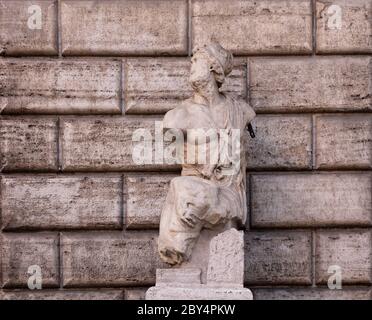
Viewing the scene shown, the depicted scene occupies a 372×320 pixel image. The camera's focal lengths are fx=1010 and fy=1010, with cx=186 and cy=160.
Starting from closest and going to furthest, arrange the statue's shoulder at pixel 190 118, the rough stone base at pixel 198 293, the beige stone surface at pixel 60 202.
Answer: the rough stone base at pixel 198 293 → the statue's shoulder at pixel 190 118 → the beige stone surface at pixel 60 202

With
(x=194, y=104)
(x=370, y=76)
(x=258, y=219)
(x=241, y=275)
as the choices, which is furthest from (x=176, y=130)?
(x=370, y=76)

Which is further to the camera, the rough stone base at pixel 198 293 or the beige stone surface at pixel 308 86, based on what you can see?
the beige stone surface at pixel 308 86

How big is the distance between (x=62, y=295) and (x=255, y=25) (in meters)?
2.39

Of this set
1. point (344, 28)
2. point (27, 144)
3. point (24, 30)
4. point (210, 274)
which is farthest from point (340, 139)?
point (24, 30)

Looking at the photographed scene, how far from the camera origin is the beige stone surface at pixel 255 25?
7.28m

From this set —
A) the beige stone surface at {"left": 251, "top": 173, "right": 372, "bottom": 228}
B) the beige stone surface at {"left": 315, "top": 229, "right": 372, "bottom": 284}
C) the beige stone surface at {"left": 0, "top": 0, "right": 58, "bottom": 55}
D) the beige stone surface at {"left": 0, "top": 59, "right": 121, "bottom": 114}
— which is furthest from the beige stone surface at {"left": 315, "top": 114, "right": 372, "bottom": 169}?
the beige stone surface at {"left": 0, "top": 0, "right": 58, "bottom": 55}

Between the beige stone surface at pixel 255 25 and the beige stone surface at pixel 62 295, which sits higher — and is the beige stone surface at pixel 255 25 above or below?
above

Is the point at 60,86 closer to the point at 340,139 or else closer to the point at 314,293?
the point at 340,139

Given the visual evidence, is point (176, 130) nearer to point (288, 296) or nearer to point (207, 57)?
point (207, 57)

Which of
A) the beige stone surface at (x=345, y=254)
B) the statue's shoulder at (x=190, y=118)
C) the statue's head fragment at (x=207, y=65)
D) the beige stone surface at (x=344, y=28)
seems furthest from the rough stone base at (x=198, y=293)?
the beige stone surface at (x=344, y=28)

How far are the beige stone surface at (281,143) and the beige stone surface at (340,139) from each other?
9 cm

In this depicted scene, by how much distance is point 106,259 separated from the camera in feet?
23.7

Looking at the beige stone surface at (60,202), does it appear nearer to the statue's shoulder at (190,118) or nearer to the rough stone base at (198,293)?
the statue's shoulder at (190,118)

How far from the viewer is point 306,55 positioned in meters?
7.34
